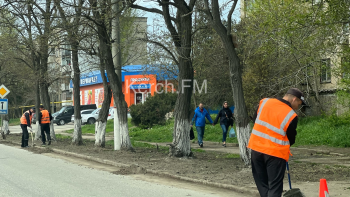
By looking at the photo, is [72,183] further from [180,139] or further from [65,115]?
[65,115]

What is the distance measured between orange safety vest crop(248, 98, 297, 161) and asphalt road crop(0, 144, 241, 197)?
10.1ft

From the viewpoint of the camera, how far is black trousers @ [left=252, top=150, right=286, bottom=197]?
207 inches

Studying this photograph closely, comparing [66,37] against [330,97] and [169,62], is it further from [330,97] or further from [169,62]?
[330,97]

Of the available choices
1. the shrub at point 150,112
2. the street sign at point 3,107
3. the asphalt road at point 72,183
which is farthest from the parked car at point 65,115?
the asphalt road at point 72,183

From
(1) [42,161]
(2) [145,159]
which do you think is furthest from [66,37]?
(2) [145,159]

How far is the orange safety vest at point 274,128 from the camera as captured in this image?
516 centimetres

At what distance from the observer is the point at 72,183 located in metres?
9.26

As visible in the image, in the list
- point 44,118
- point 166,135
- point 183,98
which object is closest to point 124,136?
point 183,98

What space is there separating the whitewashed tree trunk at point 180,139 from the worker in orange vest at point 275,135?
23.8 ft

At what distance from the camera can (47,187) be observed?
8703 mm

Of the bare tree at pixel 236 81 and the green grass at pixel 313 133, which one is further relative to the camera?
the green grass at pixel 313 133

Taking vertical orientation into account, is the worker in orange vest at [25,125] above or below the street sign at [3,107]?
below

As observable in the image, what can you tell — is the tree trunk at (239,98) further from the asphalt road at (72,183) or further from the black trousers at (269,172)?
the black trousers at (269,172)

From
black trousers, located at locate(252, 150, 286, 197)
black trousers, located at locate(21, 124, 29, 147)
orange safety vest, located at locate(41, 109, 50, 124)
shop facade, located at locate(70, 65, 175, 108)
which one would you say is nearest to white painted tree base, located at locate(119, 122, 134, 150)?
orange safety vest, located at locate(41, 109, 50, 124)
